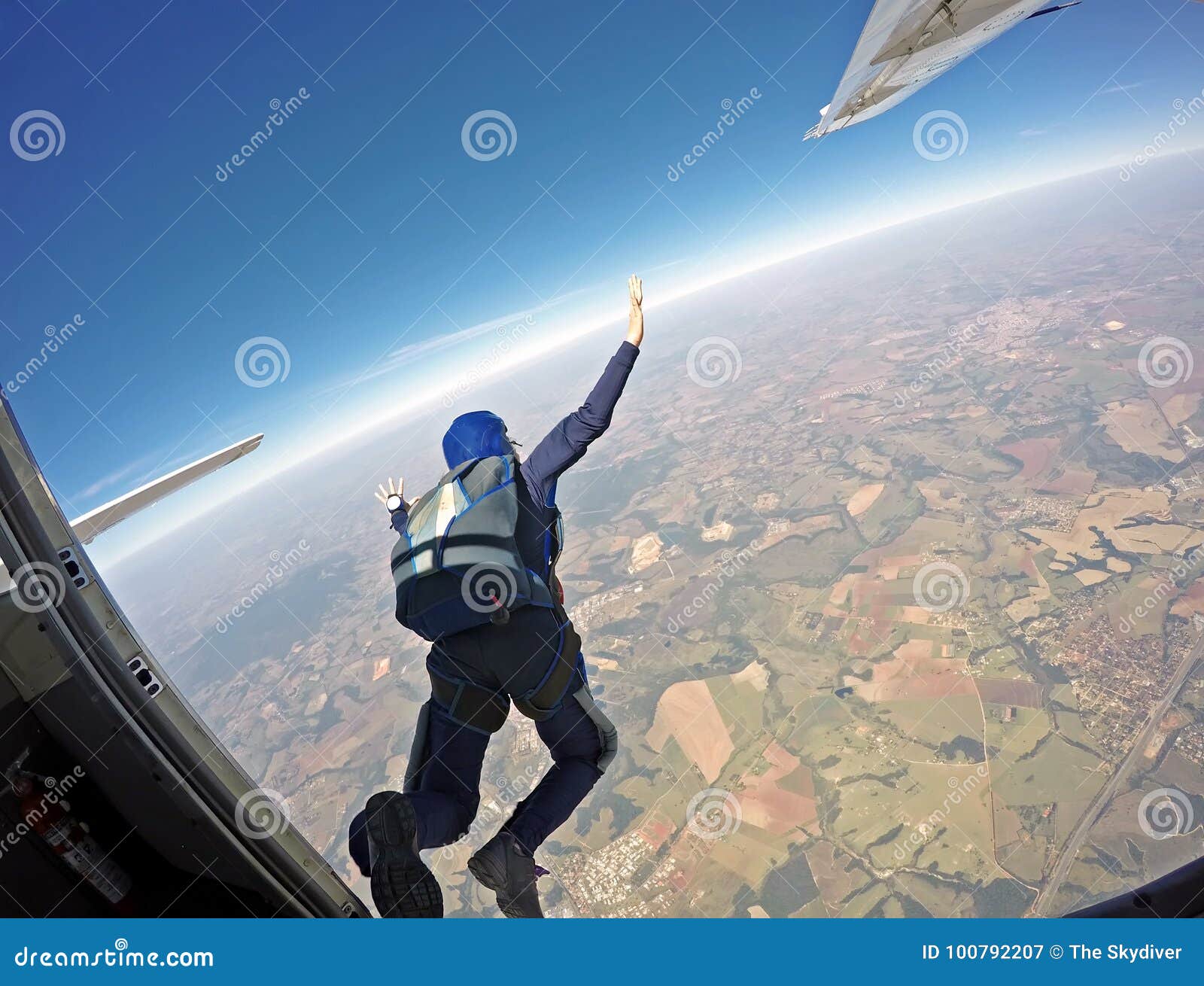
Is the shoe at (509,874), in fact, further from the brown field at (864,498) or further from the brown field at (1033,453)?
the brown field at (1033,453)

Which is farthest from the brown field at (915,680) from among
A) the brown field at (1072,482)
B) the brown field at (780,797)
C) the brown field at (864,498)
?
the brown field at (1072,482)

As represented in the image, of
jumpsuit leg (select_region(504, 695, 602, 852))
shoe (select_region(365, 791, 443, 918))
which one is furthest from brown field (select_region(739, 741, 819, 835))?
shoe (select_region(365, 791, 443, 918))

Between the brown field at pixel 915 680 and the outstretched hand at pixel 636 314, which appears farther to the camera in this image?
the brown field at pixel 915 680

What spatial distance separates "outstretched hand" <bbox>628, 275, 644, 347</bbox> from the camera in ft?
8.16

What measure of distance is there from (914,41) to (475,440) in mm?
5721

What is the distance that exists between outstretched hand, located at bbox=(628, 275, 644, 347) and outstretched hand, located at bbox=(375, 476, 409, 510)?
1.48m

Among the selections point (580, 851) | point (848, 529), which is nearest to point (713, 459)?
point (848, 529)

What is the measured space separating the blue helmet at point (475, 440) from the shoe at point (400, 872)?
1440mm

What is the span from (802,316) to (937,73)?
8840 cm

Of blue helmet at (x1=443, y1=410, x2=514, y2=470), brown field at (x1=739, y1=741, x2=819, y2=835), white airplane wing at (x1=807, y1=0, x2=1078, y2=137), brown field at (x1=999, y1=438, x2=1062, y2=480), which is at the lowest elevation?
brown field at (x1=739, y1=741, x2=819, y2=835)

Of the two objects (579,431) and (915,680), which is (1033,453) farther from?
(579,431)

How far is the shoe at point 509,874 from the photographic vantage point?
1.80m

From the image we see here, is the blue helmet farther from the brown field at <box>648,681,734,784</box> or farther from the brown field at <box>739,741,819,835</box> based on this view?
the brown field at <box>648,681,734,784</box>

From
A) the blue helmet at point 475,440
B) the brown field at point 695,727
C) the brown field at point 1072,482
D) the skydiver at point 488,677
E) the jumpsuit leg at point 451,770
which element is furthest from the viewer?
the brown field at point 1072,482
